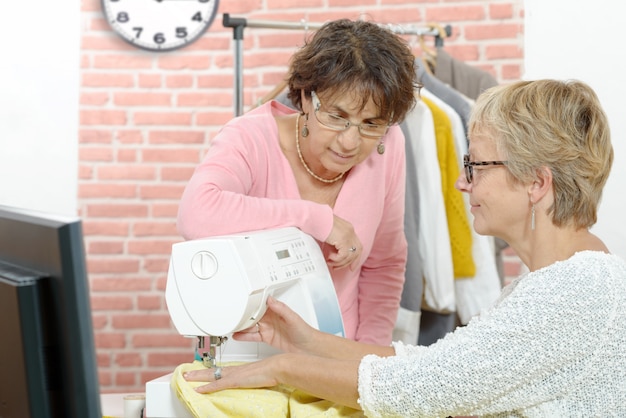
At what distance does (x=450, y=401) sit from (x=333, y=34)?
78cm

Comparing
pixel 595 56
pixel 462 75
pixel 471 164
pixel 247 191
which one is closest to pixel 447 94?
pixel 462 75

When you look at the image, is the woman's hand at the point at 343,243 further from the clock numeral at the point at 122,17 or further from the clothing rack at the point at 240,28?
the clock numeral at the point at 122,17

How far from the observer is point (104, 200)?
A: 353 centimetres

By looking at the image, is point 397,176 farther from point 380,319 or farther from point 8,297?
point 8,297

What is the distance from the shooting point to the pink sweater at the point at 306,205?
1520 millimetres

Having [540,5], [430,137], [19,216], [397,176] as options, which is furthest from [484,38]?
[19,216]

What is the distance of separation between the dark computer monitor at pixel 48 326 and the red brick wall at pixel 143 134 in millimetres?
2687

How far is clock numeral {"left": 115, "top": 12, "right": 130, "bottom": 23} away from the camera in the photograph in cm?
347

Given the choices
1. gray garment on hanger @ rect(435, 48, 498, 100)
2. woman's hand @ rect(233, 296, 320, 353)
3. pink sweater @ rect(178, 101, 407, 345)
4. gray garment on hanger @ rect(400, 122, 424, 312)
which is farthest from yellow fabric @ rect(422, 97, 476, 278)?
woman's hand @ rect(233, 296, 320, 353)

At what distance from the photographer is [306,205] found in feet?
5.15

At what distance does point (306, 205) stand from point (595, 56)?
131cm

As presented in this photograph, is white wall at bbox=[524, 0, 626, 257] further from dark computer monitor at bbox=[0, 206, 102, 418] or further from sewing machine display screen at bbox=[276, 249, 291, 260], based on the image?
dark computer monitor at bbox=[0, 206, 102, 418]

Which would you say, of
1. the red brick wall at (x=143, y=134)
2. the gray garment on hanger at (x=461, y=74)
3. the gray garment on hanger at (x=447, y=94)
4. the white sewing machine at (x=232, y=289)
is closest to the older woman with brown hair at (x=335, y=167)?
the white sewing machine at (x=232, y=289)

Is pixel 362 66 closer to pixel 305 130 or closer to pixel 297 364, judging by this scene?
pixel 305 130
